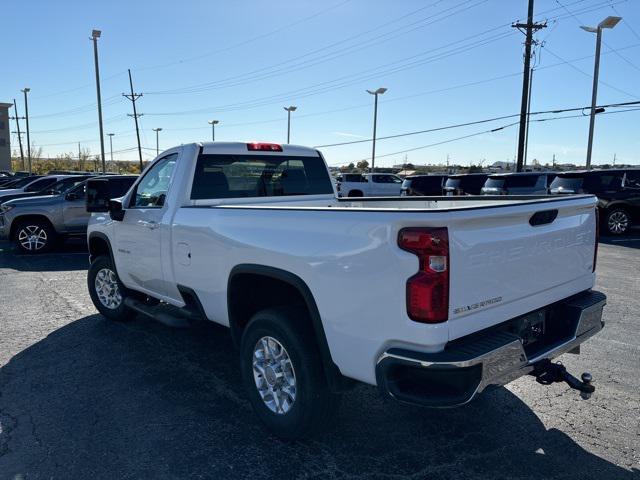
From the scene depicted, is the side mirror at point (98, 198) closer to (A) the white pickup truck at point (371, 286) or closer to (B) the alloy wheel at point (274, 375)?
(A) the white pickup truck at point (371, 286)

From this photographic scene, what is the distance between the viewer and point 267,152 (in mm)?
5000

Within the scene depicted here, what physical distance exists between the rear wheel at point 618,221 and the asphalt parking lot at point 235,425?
10456 mm

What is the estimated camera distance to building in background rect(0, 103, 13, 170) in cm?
7522

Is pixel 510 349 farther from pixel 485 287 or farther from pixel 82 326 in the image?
pixel 82 326

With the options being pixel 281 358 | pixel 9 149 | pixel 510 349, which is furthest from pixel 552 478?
pixel 9 149

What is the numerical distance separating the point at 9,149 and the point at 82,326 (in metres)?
83.6

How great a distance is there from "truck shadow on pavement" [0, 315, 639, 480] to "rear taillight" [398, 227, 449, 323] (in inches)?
44.8

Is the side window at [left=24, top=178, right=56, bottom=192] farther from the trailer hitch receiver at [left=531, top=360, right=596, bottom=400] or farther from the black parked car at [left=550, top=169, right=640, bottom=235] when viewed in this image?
the trailer hitch receiver at [left=531, top=360, right=596, bottom=400]

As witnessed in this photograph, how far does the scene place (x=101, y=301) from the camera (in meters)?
6.25

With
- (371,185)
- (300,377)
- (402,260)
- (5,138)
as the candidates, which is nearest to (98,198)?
(300,377)

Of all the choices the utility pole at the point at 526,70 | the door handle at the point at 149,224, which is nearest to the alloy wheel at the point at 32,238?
the door handle at the point at 149,224

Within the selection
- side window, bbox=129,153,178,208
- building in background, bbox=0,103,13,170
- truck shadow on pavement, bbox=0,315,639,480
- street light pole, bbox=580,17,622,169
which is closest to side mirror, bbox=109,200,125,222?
side window, bbox=129,153,178,208

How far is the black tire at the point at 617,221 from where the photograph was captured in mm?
14398

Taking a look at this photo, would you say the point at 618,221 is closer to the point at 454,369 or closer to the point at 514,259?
the point at 514,259
